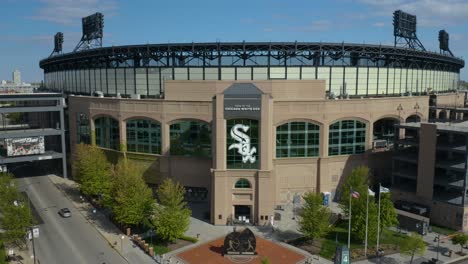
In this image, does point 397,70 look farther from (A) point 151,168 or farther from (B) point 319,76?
(A) point 151,168

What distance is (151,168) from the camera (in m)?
66.9

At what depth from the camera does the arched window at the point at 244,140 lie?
54938 millimetres

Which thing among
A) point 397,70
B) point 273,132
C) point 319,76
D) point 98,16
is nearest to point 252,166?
point 273,132

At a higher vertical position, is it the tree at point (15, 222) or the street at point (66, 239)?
the tree at point (15, 222)

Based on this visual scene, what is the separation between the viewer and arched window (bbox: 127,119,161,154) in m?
66.1

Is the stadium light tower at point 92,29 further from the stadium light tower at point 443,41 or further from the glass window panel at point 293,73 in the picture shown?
the stadium light tower at point 443,41

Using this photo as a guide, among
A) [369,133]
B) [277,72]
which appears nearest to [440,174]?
[369,133]

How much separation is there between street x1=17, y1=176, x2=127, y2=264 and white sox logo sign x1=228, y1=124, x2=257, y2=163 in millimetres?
20401

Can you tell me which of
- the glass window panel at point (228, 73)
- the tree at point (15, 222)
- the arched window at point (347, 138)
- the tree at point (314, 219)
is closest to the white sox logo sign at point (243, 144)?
the tree at point (314, 219)

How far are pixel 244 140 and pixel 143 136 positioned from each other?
20.7m

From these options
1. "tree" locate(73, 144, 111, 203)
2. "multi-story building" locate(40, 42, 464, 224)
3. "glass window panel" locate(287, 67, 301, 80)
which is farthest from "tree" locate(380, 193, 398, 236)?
"tree" locate(73, 144, 111, 203)

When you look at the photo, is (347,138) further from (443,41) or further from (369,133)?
(443,41)

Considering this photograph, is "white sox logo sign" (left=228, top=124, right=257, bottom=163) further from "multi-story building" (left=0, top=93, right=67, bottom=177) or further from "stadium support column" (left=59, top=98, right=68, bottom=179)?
"multi-story building" (left=0, top=93, right=67, bottom=177)

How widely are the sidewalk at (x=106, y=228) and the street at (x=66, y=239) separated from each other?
65cm
